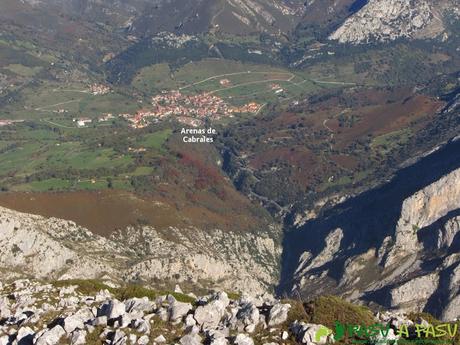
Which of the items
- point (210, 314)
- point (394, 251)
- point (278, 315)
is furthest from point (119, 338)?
point (394, 251)

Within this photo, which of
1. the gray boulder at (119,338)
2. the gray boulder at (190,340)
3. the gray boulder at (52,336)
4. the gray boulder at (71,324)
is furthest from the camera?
the gray boulder at (71,324)

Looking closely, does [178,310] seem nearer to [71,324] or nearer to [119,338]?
[119,338]

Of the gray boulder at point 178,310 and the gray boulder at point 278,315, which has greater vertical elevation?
the gray boulder at point 278,315

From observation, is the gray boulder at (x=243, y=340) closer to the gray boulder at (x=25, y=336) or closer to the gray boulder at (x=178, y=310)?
the gray boulder at (x=178, y=310)

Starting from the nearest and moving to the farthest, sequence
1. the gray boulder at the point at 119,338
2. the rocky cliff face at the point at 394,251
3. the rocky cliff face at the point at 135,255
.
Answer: the gray boulder at the point at 119,338
the rocky cliff face at the point at 135,255
the rocky cliff face at the point at 394,251

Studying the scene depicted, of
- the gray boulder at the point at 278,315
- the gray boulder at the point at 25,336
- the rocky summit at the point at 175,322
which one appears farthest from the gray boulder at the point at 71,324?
the gray boulder at the point at 278,315

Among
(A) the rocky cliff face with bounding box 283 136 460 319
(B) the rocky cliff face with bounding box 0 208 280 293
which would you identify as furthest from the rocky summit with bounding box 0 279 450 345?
(A) the rocky cliff face with bounding box 283 136 460 319
